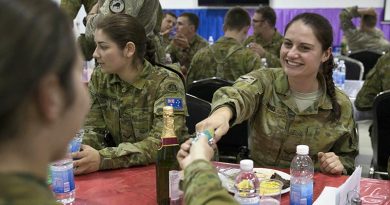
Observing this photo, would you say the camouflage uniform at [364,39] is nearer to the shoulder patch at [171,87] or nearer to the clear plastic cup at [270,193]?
the shoulder patch at [171,87]

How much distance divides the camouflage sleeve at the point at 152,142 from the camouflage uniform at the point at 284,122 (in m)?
0.25

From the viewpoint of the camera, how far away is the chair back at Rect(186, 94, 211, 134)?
8.47 ft

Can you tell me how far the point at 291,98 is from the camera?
223 centimetres

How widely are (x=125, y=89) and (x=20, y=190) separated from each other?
5.58ft

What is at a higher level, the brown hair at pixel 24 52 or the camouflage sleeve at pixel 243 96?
the brown hair at pixel 24 52

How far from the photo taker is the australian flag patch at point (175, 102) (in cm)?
222

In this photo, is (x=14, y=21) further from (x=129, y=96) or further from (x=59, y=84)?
(x=129, y=96)

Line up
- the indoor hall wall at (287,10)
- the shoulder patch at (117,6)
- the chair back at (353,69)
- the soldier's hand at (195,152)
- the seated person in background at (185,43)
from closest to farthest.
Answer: the soldier's hand at (195,152), the shoulder patch at (117,6), the chair back at (353,69), the seated person in background at (185,43), the indoor hall wall at (287,10)

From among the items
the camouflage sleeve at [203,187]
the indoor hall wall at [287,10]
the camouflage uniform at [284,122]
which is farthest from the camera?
the indoor hall wall at [287,10]

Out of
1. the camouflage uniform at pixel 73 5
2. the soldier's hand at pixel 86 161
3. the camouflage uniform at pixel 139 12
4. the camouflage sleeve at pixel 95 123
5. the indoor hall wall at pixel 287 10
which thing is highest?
the indoor hall wall at pixel 287 10

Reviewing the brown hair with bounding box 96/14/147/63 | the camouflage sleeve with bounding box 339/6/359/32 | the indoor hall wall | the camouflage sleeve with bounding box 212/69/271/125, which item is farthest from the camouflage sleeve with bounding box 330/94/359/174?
the indoor hall wall

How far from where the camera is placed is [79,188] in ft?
5.76

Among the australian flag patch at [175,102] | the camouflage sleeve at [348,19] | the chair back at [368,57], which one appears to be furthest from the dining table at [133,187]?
the camouflage sleeve at [348,19]

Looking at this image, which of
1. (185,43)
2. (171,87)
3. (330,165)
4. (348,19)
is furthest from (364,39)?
(330,165)
